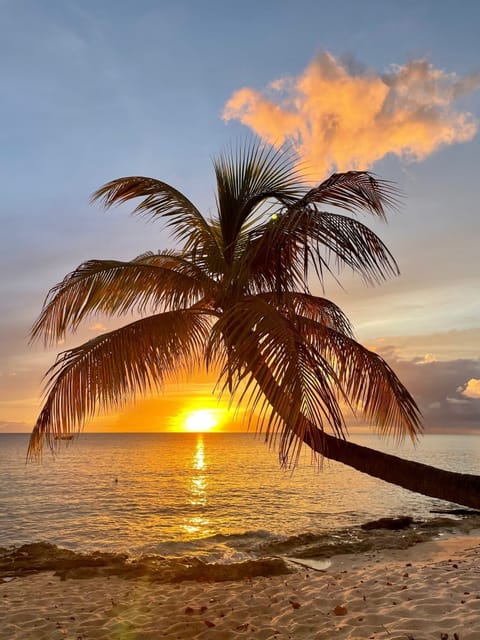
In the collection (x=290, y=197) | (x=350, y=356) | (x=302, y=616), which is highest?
(x=290, y=197)

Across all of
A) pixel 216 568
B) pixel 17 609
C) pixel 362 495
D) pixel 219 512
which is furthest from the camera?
pixel 362 495

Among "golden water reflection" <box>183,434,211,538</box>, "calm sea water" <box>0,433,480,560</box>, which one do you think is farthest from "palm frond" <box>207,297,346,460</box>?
"golden water reflection" <box>183,434,211,538</box>

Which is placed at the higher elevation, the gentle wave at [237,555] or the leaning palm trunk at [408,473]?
the leaning palm trunk at [408,473]

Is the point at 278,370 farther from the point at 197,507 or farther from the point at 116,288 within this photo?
the point at 197,507

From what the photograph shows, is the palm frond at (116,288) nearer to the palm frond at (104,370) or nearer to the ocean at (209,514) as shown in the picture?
the palm frond at (104,370)

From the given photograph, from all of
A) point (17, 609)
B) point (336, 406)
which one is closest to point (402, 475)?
point (336, 406)

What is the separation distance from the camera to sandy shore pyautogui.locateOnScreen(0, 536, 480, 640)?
7906mm

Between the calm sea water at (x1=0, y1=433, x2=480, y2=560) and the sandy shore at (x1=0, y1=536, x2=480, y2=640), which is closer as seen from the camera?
the sandy shore at (x1=0, y1=536, x2=480, y2=640)

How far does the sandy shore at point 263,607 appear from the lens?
791cm

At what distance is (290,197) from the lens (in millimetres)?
8117

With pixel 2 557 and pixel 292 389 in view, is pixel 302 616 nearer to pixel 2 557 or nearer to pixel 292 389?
pixel 292 389

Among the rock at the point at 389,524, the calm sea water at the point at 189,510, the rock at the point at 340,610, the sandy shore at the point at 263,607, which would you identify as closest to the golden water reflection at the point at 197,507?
the calm sea water at the point at 189,510

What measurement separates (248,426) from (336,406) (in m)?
0.99

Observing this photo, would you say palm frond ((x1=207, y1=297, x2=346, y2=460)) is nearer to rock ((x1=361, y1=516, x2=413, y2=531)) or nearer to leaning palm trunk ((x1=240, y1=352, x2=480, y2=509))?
leaning palm trunk ((x1=240, y1=352, x2=480, y2=509))
